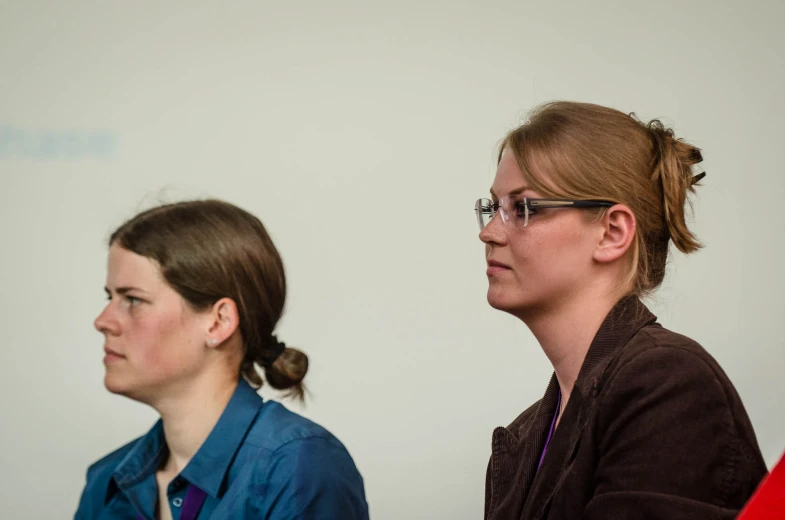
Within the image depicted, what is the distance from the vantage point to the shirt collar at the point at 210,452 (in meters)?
1.60

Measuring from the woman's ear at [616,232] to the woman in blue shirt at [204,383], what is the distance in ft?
1.83

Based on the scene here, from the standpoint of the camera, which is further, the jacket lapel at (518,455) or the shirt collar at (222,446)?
the jacket lapel at (518,455)

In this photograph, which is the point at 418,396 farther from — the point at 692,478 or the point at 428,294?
the point at 692,478

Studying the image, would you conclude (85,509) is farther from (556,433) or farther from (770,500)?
(770,500)

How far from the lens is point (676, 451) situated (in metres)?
1.37

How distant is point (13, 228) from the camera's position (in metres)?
2.71

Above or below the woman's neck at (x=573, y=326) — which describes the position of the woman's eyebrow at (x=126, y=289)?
above

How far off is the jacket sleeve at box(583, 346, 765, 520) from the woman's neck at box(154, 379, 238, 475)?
0.64 metres

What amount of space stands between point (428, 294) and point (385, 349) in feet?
0.70

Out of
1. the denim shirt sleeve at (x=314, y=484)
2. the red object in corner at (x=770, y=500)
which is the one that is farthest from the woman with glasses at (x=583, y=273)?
the red object in corner at (x=770, y=500)

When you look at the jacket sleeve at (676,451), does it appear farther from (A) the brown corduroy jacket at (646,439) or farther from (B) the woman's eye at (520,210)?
(B) the woman's eye at (520,210)

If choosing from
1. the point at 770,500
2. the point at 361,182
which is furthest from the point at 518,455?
the point at 361,182

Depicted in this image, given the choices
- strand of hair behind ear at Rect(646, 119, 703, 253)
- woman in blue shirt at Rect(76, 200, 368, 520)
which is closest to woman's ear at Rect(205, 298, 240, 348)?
woman in blue shirt at Rect(76, 200, 368, 520)

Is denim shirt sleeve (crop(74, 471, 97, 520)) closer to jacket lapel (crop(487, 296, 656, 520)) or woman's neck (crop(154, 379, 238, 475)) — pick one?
woman's neck (crop(154, 379, 238, 475))
